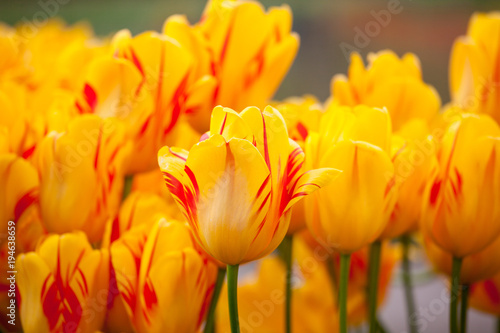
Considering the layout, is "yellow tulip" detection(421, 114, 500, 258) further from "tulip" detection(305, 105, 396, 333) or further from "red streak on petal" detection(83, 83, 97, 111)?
"red streak on petal" detection(83, 83, 97, 111)

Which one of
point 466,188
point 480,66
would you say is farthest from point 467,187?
point 480,66

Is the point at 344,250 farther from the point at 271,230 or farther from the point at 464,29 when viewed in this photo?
the point at 464,29

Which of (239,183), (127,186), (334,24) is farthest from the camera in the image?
(334,24)

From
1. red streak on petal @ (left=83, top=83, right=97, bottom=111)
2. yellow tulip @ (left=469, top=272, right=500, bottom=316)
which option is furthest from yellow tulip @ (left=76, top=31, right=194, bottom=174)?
yellow tulip @ (left=469, top=272, right=500, bottom=316)

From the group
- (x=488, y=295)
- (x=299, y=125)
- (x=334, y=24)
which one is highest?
(x=334, y=24)

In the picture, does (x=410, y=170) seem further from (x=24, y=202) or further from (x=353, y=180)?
(x=24, y=202)
